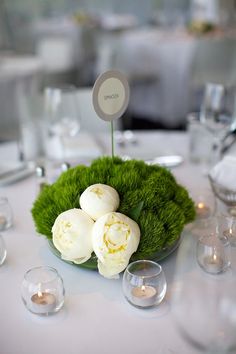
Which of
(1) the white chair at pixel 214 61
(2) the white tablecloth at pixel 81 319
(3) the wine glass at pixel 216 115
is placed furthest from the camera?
(1) the white chair at pixel 214 61

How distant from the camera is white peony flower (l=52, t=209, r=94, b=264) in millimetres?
797

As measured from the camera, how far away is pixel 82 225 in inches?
31.5

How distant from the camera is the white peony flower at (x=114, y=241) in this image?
0.77 m

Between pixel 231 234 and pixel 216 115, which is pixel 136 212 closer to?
pixel 231 234

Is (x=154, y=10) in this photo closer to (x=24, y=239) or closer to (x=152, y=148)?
(x=152, y=148)

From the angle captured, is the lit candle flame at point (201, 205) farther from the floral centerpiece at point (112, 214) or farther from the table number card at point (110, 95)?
the table number card at point (110, 95)

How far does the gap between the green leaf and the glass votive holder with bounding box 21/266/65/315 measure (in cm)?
17

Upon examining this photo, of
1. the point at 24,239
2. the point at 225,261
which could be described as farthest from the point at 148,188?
the point at 24,239

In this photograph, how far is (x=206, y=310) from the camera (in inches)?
22.4

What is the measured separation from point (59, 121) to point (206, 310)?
3.67 ft

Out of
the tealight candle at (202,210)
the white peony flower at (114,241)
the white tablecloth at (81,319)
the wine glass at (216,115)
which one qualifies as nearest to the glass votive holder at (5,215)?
the white tablecloth at (81,319)

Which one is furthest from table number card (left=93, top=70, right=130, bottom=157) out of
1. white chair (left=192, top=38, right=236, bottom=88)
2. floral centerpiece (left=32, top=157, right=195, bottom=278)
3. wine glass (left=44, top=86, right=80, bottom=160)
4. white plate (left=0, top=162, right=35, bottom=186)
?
white chair (left=192, top=38, right=236, bottom=88)

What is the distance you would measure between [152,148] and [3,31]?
5.03 m

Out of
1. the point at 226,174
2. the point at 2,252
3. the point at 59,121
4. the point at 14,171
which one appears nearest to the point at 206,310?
the point at 2,252
